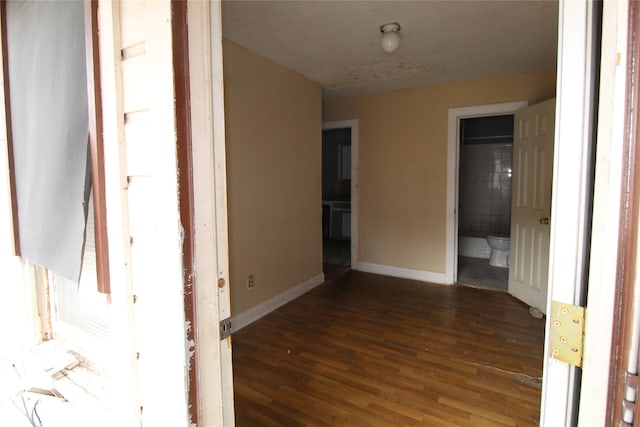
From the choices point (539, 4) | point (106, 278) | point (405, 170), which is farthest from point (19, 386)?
point (405, 170)

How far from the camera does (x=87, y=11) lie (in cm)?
90

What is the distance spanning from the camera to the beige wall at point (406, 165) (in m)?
3.88

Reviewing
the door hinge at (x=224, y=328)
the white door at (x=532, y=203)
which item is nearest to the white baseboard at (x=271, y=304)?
the door hinge at (x=224, y=328)

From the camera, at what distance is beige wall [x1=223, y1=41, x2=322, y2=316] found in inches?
108

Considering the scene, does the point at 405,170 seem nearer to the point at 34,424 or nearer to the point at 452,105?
the point at 452,105

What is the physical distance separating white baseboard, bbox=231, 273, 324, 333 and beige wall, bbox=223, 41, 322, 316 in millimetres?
53

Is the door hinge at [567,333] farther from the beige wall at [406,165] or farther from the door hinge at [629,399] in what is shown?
the beige wall at [406,165]

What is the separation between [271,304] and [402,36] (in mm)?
2634

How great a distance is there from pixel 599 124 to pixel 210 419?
1.11m

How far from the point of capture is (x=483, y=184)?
Result: 5.79 meters

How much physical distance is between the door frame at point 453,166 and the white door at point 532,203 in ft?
1.07

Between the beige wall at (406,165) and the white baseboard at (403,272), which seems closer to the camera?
the beige wall at (406,165)

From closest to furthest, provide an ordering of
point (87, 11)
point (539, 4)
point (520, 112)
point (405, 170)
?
point (87, 11)
point (539, 4)
point (520, 112)
point (405, 170)

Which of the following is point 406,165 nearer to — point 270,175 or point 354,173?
point 354,173
